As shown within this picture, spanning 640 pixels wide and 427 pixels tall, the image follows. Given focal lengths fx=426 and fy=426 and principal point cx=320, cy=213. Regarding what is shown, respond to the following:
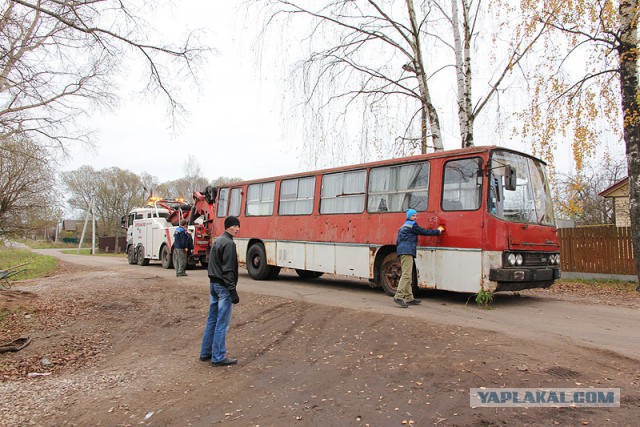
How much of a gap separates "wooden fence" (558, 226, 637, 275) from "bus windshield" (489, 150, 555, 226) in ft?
21.6

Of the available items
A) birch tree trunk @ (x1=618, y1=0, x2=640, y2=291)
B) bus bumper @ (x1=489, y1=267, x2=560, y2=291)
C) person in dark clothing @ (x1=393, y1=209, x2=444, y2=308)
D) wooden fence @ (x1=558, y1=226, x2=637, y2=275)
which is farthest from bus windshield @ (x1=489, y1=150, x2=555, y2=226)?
wooden fence @ (x1=558, y1=226, x2=637, y2=275)

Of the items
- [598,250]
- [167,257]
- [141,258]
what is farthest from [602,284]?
[141,258]

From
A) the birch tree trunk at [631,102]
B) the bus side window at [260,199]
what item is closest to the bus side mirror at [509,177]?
the birch tree trunk at [631,102]

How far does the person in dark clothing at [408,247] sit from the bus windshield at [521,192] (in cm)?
119

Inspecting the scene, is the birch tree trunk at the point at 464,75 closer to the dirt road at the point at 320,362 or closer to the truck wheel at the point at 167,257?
the dirt road at the point at 320,362

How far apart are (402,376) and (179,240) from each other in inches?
461

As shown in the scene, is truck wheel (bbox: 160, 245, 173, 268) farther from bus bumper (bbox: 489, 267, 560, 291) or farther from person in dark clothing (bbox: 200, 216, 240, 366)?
bus bumper (bbox: 489, 267, 560, 291)

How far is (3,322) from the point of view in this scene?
749 cm

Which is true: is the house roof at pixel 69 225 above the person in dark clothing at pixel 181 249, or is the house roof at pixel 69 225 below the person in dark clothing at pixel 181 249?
above

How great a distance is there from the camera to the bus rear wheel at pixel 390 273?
9.06m

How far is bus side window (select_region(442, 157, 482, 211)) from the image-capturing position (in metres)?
7.73

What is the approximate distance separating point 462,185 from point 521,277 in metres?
1.94
